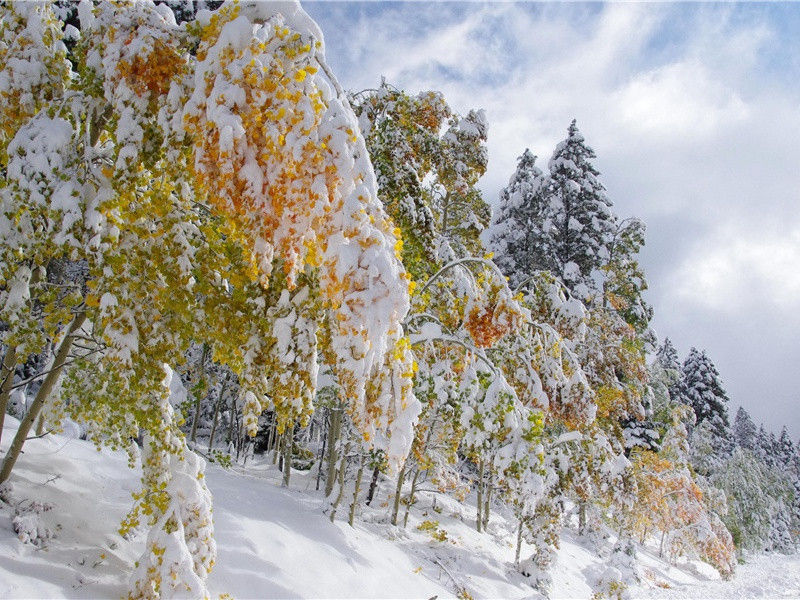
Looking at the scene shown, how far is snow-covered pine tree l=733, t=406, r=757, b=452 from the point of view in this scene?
2338 inches

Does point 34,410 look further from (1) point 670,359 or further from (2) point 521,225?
(1) point 670,359

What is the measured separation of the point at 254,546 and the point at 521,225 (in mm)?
18399

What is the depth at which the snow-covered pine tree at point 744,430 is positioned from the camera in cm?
5938

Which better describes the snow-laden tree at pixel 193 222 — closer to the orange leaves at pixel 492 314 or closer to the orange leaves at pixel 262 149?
the orange leaves at pixel 262 149

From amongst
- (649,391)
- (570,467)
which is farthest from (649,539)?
(570,467)

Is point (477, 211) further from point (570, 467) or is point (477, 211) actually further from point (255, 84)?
point (255, 84)

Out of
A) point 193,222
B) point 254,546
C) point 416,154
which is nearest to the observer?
point 193,222

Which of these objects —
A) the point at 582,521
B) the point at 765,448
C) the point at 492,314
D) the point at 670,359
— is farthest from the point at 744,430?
the point at 492,314

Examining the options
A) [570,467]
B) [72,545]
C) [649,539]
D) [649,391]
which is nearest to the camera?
[72,545]

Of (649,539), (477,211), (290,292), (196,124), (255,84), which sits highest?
(477,211)

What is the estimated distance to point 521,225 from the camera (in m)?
22.2

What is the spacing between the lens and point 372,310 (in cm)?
251

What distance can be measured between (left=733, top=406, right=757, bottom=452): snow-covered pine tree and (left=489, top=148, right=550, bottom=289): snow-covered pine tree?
52541 millimetres

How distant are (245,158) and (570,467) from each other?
920cm
